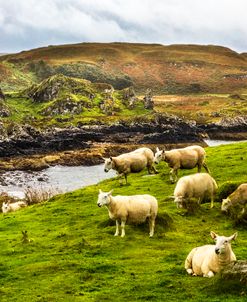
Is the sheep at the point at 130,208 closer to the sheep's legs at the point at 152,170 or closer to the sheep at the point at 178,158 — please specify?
the sheep at the point at 178,158

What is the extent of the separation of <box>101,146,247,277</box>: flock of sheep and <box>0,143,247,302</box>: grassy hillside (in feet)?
1.72

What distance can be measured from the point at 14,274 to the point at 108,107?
123 metres

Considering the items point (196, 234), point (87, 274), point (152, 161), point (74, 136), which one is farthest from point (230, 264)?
point (74, 136)

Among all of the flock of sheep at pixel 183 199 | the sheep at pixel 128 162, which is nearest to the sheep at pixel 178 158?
the flock of sheep at pixel 183 199

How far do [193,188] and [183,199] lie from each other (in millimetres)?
725

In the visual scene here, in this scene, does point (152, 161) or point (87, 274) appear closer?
point (87, 274)

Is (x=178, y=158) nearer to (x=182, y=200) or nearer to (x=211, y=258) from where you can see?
(x=182, y=200)

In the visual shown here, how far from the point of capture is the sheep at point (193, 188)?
24.2 metres

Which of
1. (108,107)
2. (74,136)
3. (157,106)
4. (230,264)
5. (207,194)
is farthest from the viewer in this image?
(157,106)

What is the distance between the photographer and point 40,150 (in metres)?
94.8

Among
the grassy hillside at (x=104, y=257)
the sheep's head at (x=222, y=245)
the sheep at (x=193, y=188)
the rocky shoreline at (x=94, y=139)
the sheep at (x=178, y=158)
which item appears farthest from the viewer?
the rocky shoreline at (x=94, y=139)

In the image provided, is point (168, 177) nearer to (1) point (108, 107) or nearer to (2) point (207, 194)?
(2) point (207, 194)

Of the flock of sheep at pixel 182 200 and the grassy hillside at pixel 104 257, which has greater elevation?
the flock of sheep at pixel 182 200

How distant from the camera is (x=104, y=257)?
739 inches
